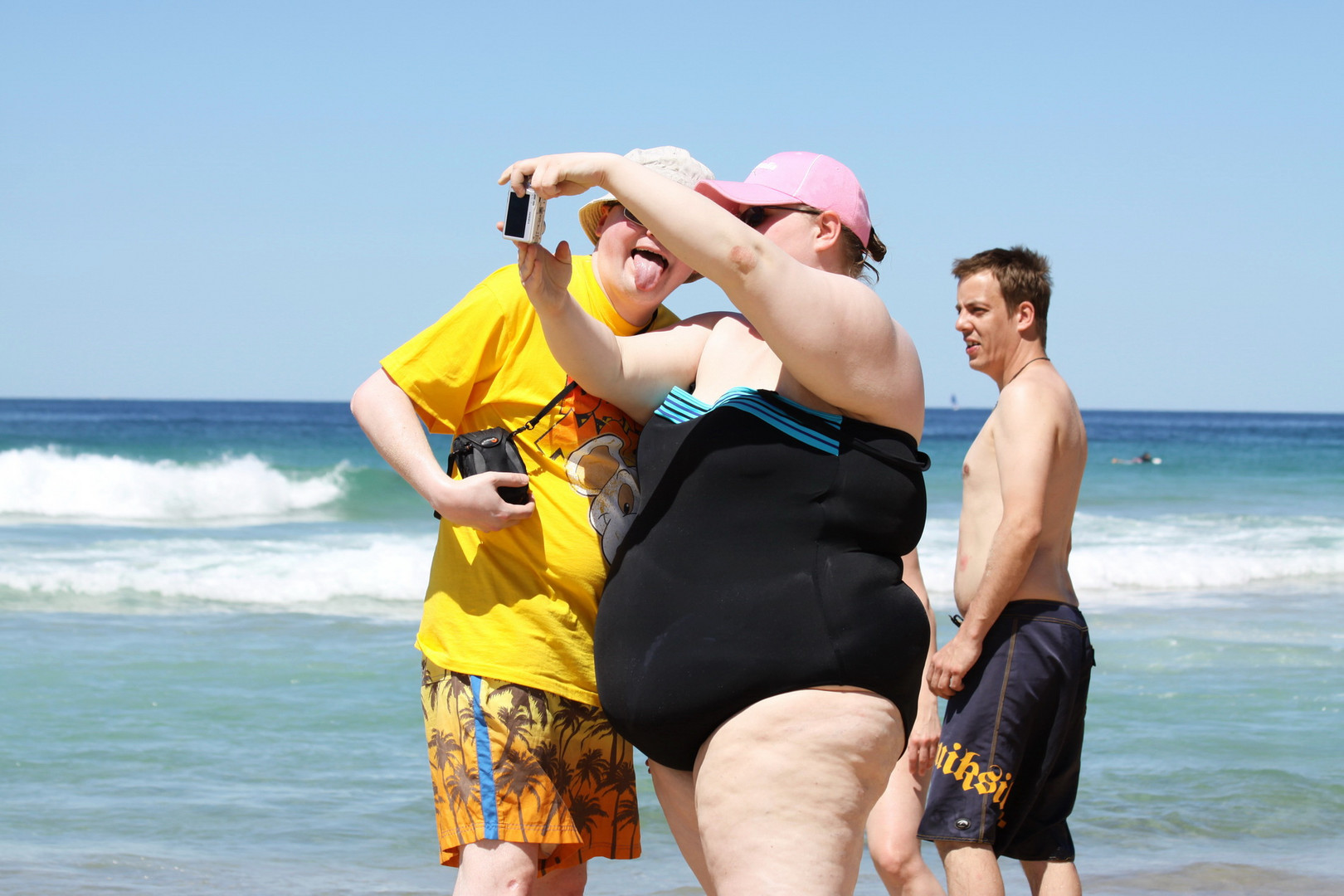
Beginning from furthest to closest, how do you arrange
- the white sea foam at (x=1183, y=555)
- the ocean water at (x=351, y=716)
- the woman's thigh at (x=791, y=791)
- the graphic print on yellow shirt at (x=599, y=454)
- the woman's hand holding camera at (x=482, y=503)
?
the white sea foam at (x=1183, y=555), the ocean water at (x=351, y=716), the graphic print on yellow shirt at (x=599, y=454), the woman's hand holding camera at (x=482, y=503), the woman's thigh at (x=791, y=791)

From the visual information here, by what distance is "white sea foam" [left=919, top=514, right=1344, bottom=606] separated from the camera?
523 inches

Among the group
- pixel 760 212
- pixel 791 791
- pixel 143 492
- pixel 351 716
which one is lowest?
pixel 143 492

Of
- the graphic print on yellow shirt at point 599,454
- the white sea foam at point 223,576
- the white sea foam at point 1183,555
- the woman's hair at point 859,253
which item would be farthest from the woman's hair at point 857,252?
the white sea foam at point 1183,555

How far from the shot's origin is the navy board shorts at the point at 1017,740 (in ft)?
10.4

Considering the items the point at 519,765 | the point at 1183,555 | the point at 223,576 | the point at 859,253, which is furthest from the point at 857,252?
the point at 1183,555

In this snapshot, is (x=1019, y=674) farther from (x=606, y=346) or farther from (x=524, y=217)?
(x=524, y=217)

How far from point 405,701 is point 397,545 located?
760 centimetres

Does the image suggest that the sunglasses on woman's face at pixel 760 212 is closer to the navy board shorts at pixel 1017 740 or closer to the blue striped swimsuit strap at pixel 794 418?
the blue striped swimsuit strap at pixel 794 418

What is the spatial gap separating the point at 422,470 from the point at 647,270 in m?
0.57

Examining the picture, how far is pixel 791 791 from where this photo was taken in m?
1.71

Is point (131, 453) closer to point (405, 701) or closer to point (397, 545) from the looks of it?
point (397, 545)

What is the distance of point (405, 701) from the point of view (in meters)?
7.05

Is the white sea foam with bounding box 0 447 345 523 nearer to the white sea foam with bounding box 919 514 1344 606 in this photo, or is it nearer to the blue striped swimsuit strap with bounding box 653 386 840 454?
the white sea foam with bounding box 919 514 1344 606

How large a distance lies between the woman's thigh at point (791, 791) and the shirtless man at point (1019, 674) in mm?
1493
